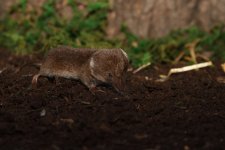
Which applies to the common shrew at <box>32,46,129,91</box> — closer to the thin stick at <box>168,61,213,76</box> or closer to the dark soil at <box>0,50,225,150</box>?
the dark soil at <box>0,50,225,150</box>

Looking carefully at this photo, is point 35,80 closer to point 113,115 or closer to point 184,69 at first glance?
point 113,115

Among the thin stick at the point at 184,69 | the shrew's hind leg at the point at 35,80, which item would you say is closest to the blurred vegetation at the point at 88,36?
the thin stick at the point at 184,69

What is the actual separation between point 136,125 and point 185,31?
3.35 meters

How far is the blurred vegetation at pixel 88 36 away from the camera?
24.6ft

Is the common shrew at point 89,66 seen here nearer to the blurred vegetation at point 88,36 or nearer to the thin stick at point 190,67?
the thin stick at point 190,67

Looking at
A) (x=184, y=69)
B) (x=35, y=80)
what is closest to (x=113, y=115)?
(x=35, y=80)

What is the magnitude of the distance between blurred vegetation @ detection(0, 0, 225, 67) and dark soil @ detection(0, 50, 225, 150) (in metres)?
1.00

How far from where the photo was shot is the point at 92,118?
491cm

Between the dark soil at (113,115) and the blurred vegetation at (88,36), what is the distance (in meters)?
1.00

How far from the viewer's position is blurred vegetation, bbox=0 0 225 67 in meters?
7.49

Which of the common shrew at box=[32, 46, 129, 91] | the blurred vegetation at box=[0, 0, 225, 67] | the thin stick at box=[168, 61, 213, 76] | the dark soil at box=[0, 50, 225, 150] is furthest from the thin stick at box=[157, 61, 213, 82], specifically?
the common shrew at box=[32, 46, 129, 91]

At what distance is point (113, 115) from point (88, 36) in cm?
290

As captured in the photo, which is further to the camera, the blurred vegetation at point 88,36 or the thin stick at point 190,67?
the blurred vegetation at point 88,36

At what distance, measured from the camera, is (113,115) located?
16.3ft
